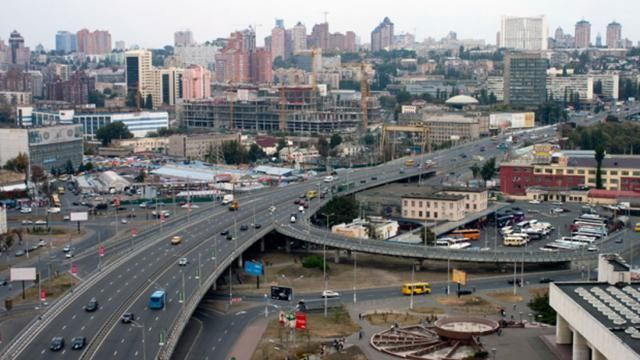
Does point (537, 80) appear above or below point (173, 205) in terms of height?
above

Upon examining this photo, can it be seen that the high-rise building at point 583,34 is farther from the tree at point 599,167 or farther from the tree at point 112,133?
the tree at point 599,167

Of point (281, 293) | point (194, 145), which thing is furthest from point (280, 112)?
point (281, 293)

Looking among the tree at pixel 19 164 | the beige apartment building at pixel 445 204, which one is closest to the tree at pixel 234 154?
the tree at pixel 19 164

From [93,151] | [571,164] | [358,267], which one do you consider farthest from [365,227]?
[93,151]

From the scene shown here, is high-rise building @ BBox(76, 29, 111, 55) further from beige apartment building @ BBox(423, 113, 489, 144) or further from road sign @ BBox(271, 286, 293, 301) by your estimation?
road sign @ BBox(271, 286, 293, 301)

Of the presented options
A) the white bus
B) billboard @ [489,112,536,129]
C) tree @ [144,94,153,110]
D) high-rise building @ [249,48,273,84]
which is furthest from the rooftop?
high-rise building @ [249,48,273,84]

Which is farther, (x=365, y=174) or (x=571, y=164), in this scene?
(x=365, y=174)

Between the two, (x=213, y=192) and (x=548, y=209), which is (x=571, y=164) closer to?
(x=548, y=209)
